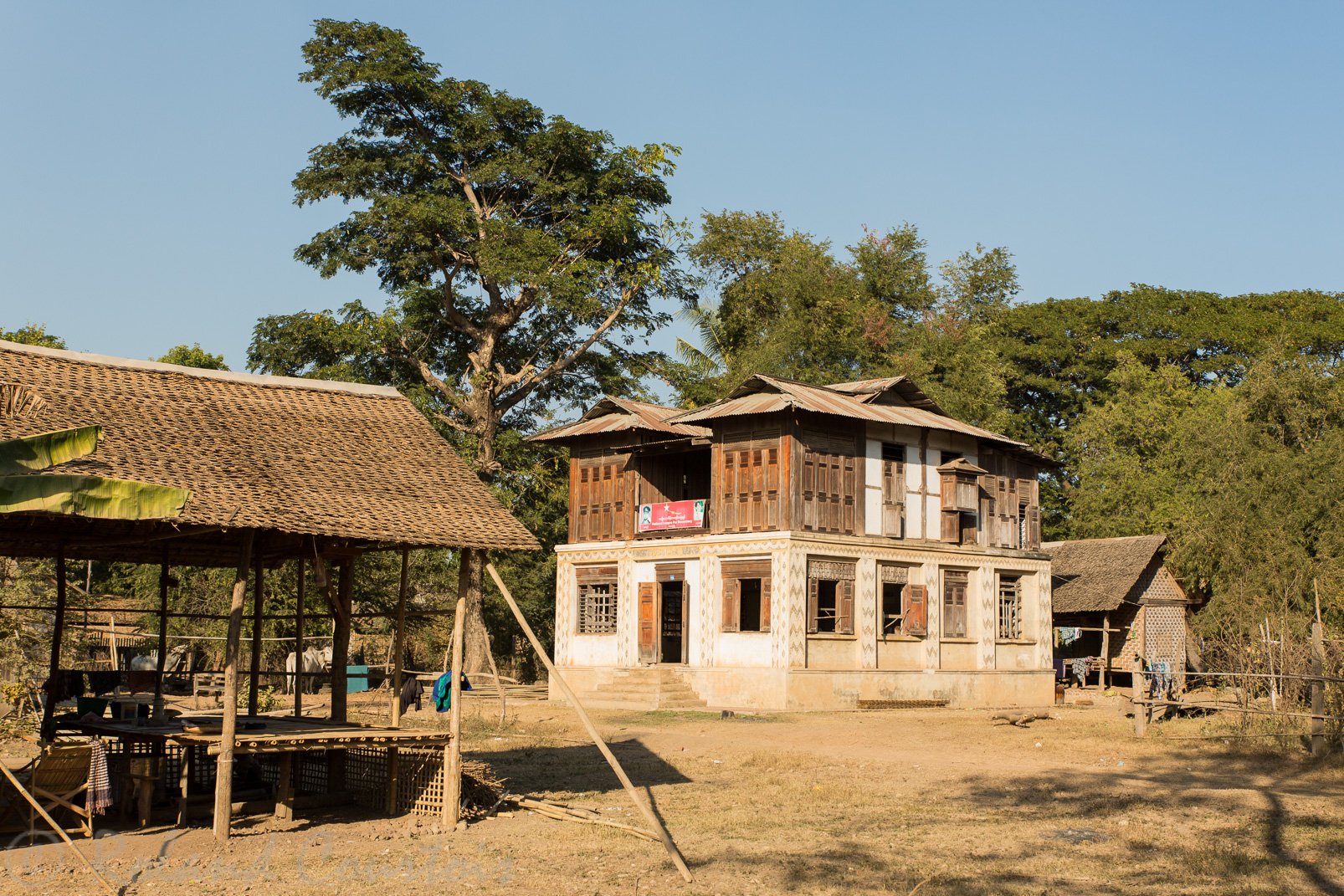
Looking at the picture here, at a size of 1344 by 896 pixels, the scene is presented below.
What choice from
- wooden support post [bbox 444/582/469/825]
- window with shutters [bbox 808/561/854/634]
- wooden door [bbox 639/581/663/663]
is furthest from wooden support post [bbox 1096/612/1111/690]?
wooden support post [bbox 444/582/469/825]

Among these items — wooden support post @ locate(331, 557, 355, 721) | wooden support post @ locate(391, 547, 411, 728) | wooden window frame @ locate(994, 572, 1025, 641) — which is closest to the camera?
wooden support post @ locate(391, 547, 411, 728)

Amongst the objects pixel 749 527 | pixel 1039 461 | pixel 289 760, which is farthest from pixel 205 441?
pixel 1039 461

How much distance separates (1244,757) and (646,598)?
1471 centimetres

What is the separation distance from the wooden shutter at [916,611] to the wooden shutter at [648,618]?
19.3 ft

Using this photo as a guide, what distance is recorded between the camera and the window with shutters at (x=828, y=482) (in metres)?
27.0

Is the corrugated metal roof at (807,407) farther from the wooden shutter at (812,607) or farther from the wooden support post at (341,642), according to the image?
the wooden support post at (341,642)

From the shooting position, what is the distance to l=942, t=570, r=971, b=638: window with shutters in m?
29.4

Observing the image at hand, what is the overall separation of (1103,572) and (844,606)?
1278cm

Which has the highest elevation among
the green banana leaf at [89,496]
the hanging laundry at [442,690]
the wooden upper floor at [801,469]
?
the wooden upper floor at [801,469]

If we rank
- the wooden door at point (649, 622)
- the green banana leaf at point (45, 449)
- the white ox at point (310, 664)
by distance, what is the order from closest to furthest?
the green banana leaf at point (45, 449)
the wooden door at point (649, 622)
the white ox at point (310, 664)

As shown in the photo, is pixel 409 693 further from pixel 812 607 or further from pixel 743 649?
pixel 812 607

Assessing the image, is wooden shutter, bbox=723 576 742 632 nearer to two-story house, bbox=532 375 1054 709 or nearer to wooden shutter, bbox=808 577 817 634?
two-story house, bbox=532 375 1054 709

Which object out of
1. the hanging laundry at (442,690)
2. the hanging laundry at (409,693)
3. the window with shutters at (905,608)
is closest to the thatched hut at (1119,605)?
the window with shutters at (905,608)

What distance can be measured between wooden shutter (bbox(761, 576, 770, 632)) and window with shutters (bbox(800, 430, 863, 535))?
1533 millimetres
